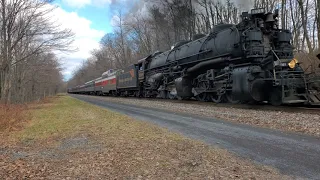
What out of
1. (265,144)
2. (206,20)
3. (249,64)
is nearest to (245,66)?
(249,64)

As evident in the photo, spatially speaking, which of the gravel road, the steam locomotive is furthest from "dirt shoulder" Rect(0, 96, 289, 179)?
the steam locomotive

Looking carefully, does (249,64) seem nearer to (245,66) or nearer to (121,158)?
(245,66)

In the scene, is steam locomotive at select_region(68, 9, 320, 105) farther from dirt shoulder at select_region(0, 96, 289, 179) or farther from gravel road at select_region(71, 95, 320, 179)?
dirt shoulder at select_region(0, 96, 289, 179)

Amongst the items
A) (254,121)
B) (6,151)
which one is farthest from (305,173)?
(6,151)

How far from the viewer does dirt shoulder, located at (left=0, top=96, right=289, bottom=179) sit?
452 cm

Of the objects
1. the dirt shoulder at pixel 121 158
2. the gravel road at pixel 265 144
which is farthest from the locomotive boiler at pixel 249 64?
the dirt shoulder at pixel 121 158

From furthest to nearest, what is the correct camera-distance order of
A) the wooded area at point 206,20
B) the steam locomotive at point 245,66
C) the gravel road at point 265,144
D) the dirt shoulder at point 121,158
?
the wooded area at point 206,20 < the steam locomotive at point 245,66 < the gravel road at point 265,144 < the dirt shoulder at point 121,158

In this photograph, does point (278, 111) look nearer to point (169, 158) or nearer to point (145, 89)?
point (169, 158)

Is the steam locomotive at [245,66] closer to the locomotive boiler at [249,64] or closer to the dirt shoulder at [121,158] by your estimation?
the locomotive boiler at [249,64]

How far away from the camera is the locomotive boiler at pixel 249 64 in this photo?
12.2 meters

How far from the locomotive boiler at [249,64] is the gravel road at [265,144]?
3.94 metres

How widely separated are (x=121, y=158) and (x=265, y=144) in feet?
10.4

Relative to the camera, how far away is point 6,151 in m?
6.56

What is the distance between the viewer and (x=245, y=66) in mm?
13328
